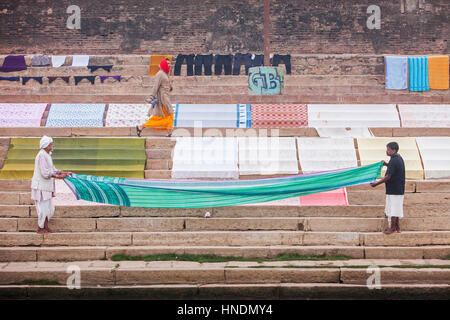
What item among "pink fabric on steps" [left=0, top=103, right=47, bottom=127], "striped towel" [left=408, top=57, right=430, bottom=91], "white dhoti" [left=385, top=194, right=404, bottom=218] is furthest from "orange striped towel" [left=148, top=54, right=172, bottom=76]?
"white dhoti" [left=385, top=194, right=404, bottom=218]

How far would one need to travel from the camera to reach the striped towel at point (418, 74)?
549 inches

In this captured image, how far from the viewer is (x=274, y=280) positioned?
6969mm

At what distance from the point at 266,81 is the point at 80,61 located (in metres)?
4.78

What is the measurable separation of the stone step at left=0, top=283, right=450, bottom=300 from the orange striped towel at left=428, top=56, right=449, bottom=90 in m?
8.47

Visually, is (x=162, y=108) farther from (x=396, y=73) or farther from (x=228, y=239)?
(x=396, y=73)

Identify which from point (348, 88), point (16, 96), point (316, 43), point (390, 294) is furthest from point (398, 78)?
point (16, 96)

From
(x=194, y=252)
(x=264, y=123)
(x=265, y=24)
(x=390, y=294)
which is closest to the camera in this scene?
(x=390, y=294)

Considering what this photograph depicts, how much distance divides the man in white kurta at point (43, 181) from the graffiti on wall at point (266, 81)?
6.83 m

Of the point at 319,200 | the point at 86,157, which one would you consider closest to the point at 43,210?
the point at 86,157

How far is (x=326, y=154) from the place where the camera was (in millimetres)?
9844

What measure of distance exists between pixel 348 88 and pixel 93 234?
816 centimetres

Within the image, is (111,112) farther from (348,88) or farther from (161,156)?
(348,88)

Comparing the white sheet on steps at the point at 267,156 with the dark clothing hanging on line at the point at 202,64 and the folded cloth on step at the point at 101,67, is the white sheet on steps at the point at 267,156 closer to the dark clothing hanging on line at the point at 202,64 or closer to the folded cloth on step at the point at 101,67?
the dark clothing hanging on line at the point at 202,64

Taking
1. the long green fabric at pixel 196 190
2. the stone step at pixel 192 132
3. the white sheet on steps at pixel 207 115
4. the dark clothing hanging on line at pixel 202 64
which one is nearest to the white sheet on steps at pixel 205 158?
the stone step at pixel 192 132
